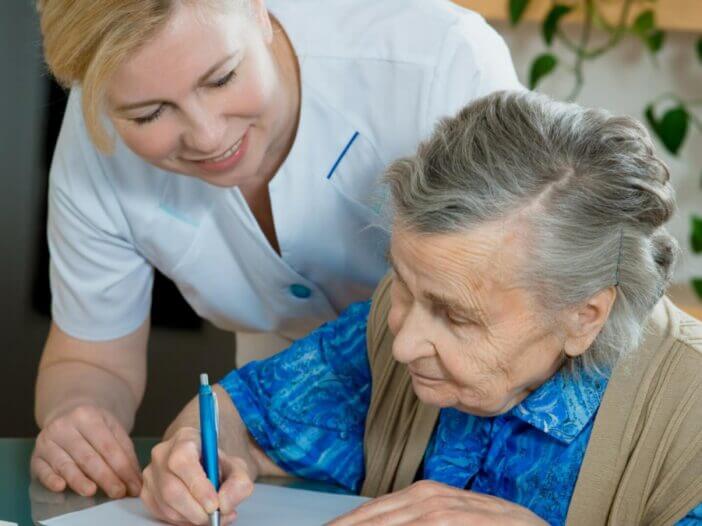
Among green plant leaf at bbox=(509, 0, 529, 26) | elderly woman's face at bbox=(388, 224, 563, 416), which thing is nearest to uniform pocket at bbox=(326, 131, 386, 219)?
elderly woman's face at bbox=(388, 224, 563, 416)

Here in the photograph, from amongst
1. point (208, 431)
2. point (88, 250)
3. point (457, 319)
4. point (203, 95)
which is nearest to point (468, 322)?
point (457, 319)

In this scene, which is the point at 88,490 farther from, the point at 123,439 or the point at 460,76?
the point at 460,76

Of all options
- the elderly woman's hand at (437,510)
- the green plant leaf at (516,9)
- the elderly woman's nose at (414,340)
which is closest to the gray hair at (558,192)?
the elderly woman's nose at (414,340)

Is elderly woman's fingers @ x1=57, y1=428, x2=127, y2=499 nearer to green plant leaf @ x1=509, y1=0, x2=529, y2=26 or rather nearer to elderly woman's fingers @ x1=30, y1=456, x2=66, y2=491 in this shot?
elderly woman's fingers @ x1=30, y1=456, x2=66, y2=491

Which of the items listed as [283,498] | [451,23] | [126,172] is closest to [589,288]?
[283,498]

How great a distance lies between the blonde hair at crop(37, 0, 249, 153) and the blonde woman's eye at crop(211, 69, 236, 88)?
9 cm

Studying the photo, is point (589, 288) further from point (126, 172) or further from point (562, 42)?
point (562, 42)

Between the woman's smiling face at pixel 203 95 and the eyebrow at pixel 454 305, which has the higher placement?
the woman's smiling face at pixel 203 95

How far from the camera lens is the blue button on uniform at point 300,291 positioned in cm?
187

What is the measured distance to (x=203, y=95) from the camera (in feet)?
4.92

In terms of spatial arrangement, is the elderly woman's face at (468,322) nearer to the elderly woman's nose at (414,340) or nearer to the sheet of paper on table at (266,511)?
the elderly woman's nose at (414,340)

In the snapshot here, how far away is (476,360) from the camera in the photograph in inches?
52.1

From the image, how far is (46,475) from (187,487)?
0.92 feet

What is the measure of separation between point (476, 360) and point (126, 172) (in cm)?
71
